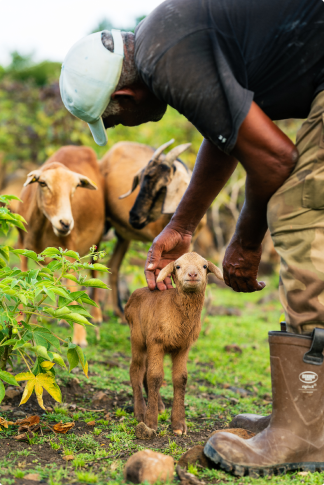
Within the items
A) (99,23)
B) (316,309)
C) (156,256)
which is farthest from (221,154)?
(99,23)

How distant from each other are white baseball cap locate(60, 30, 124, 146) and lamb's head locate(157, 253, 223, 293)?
93 centimetres

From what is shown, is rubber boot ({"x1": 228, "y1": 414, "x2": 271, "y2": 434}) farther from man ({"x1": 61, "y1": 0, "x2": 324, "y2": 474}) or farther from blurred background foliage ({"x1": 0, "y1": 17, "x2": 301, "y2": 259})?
blurred background foliage ({"x1": 0, "y1": 17, "x2": 301, "y2": 259})

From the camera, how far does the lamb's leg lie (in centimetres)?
297

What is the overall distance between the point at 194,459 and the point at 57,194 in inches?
130

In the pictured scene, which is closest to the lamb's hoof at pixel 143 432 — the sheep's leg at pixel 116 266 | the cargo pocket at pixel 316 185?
the cargo pocket at pixel 316 185

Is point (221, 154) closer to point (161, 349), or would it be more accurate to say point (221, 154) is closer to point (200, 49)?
point (200, 49)

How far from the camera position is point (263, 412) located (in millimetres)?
3307

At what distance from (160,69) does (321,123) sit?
73 cm

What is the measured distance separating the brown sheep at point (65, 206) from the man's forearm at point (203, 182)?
1939mm

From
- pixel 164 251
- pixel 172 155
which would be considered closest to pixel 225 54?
pixel 164 251

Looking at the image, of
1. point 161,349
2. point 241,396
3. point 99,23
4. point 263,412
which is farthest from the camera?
point 99,23

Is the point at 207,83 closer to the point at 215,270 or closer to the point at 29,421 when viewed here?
the point at 215,270

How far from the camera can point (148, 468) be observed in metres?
2.00

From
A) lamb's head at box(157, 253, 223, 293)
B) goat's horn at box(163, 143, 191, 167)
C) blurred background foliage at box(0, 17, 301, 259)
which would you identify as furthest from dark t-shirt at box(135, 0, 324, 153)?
blurred background foliage at box(0, 17, 301, 259)
